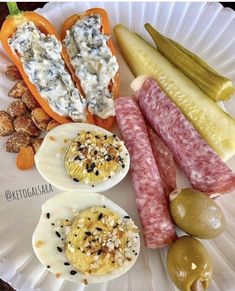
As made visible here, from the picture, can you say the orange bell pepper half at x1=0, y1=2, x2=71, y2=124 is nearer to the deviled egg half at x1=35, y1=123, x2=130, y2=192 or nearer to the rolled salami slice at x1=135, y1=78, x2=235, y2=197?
the deviled egg half at x1=35, y1=123, x2=130, y2=192

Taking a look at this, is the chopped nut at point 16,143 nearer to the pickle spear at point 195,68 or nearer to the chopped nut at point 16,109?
the chopped nut at point 16,109

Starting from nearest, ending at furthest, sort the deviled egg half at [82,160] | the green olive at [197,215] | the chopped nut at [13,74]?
1. the green olive at [197,215]
2. the deviled egg half at [82,160]
3. the chopped nut at [13,74]

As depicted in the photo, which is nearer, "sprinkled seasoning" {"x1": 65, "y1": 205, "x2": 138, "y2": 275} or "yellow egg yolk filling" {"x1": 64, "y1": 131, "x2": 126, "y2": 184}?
"sprinkled seasoning" {"x1": 65, "y1": 205, "x2": 138, "y2": 275}

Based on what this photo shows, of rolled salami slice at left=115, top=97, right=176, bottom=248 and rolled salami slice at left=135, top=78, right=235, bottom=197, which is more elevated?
rolled salami slice at left=135, top=78, right=235, bottom=197

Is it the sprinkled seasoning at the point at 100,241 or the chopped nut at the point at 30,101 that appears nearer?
the sprinkled seasoning at the point at 100,241

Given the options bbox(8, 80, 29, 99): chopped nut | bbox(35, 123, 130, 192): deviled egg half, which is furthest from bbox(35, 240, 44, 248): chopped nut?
bbox(8, 80, 29, 99): chopped nut

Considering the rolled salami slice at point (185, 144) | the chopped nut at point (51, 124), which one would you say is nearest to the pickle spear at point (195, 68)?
the rolled salami slice at point (185, 144)

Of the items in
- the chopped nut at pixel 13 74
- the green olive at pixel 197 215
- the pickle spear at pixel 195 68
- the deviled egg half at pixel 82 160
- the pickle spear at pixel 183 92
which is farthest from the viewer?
the chopped nut at pixel 13 74
